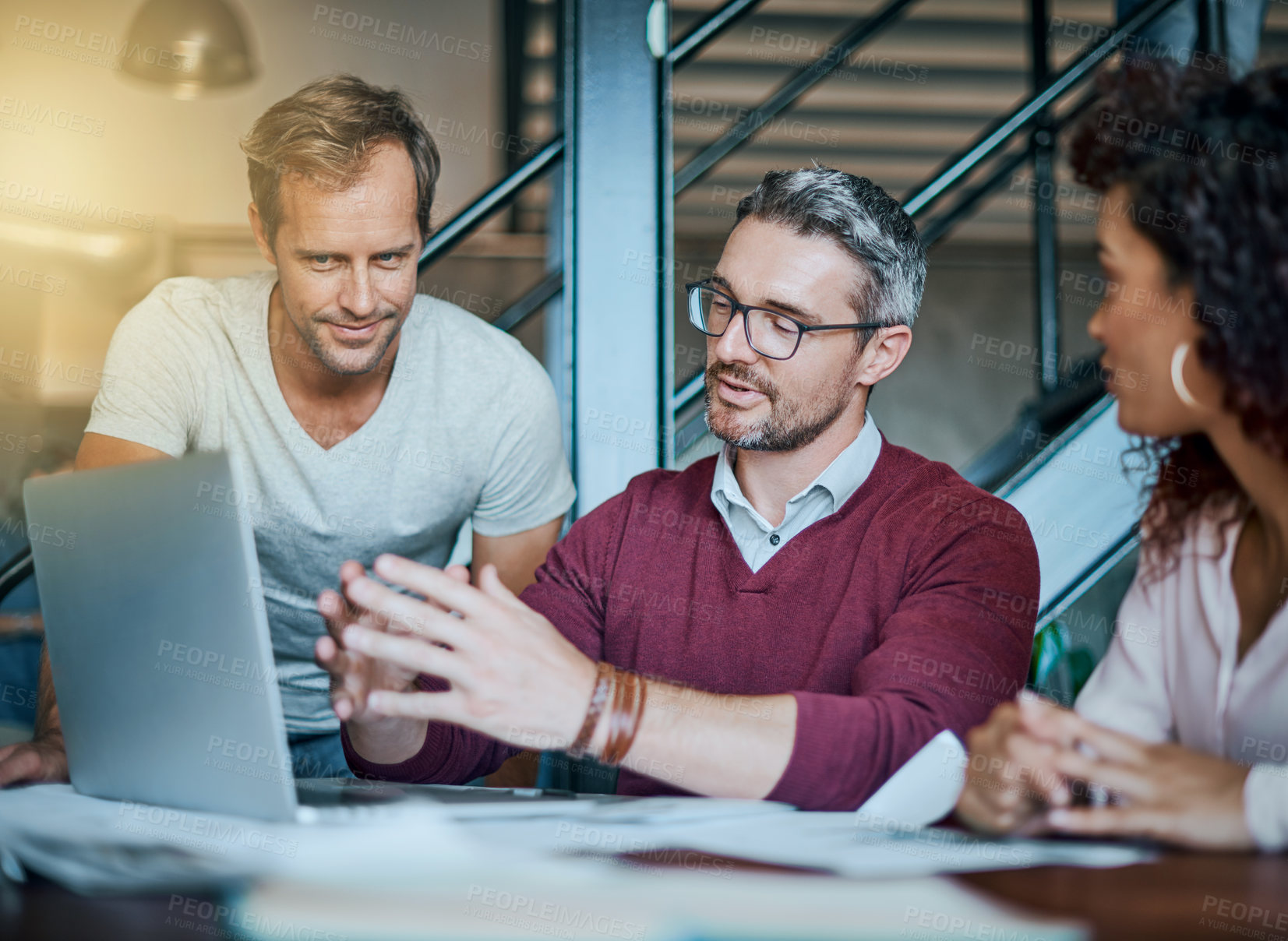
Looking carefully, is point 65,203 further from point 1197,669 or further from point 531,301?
point 1197,669

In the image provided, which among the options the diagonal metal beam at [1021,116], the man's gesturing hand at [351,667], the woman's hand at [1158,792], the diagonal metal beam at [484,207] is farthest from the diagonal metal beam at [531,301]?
the woman's hand at [1158,792]

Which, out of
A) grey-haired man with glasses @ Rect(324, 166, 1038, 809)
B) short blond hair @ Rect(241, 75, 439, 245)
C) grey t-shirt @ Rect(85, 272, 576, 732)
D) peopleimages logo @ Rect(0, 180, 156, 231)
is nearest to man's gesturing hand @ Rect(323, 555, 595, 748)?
grey-haired man with glasses @ Rect(324, 166, 1038, 809)

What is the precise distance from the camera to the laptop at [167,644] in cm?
73

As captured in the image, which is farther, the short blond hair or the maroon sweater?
the short blond hair

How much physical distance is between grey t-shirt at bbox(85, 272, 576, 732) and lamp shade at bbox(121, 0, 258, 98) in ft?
8.11

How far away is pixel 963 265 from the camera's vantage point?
5926 mm

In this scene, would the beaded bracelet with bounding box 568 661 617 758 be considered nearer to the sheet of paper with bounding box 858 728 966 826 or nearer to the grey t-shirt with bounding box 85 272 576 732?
the sheet of paper with bounding box 858 728 966 826

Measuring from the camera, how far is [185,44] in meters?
3.78

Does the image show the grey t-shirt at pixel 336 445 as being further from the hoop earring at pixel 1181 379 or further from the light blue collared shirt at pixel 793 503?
the hoop earring at pixel 1181 379

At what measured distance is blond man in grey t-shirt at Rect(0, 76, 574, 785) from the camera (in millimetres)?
1622

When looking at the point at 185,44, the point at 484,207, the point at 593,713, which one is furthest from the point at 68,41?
the point at 593,713

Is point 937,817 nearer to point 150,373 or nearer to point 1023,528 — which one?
point 1023,528

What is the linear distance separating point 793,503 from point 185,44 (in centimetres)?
335

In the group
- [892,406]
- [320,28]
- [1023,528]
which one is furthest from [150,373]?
[892,406]
